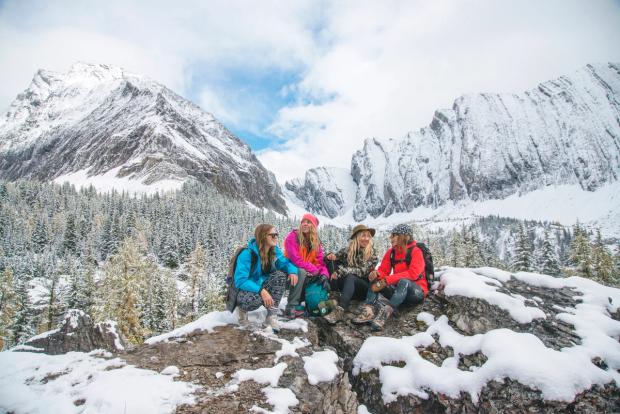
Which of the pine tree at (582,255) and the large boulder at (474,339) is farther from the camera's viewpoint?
the pine tree at (582,255)

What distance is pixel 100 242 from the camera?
84.9m

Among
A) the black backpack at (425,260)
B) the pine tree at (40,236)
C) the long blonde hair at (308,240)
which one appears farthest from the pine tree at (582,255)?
the pine tree at (40,236)

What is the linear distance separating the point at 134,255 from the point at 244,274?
25.3 m

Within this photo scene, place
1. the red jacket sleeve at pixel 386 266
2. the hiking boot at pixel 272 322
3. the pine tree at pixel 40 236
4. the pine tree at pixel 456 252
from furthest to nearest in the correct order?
the pine tree at pixel 40 236 → the pine tree at pixel 456 252 → the red jacket sleeve at pixel 386 266 → the hiking boot at pixel 272 322

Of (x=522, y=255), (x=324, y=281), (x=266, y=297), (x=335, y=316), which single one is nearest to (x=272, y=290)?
(x=266, y=297)

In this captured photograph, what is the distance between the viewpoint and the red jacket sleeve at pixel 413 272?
24.8ft

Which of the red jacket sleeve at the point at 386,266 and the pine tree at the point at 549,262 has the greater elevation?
the red jacket sleeve at the point at 386,266

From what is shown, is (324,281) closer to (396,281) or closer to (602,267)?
(396,281)

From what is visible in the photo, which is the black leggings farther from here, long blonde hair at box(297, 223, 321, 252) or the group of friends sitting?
long blonde hair at box(297, 223, 321, 252)

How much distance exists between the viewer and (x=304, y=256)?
26.2ft

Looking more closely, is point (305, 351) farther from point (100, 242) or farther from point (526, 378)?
point (100, 242)

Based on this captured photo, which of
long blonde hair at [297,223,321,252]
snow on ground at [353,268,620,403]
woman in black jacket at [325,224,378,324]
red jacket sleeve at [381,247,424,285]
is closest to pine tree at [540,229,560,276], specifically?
snow on ground at [353,268,620,403]

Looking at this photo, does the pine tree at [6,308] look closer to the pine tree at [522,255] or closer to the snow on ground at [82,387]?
the snow on ground at [82,387]

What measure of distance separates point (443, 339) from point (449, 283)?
6.08 feet
